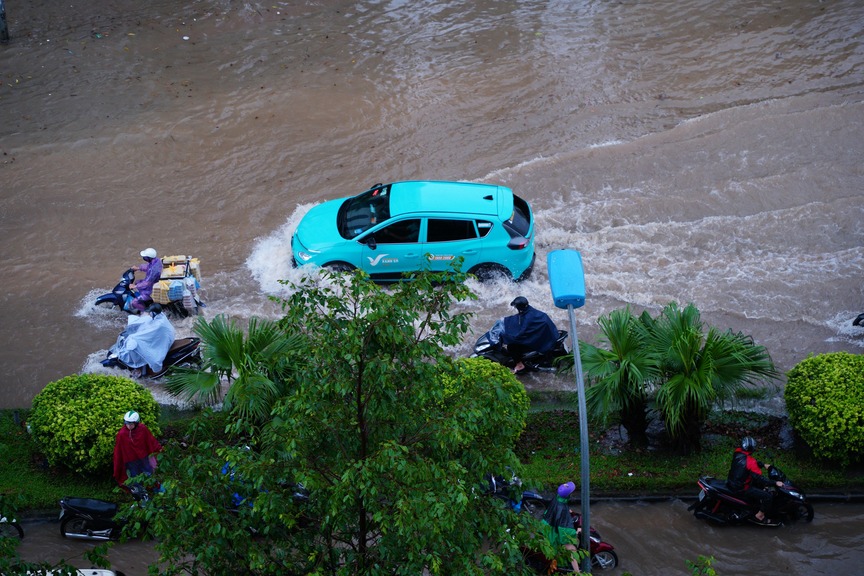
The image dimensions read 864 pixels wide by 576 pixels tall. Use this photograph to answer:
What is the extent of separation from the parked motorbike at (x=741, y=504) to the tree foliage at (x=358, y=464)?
15.7ft

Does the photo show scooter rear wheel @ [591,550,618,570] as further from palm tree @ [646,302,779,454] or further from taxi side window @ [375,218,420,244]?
taxi side window @ [375,218,420,244]

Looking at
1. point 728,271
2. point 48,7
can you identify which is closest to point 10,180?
point 48,7

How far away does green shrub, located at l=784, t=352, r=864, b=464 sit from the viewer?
10.6 meters

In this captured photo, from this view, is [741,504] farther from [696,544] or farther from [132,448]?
[132,448]

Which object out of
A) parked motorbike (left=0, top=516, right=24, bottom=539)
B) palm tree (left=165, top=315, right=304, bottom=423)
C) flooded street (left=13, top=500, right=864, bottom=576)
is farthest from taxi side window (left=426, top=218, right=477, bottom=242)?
parked motorbike (left=0, top=516, right=24, bottom=539)

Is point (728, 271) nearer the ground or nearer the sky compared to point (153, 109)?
nearer the ground

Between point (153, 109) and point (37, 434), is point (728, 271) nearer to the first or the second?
point (37, 434)

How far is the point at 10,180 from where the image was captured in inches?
720

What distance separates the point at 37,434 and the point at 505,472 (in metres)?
7.19

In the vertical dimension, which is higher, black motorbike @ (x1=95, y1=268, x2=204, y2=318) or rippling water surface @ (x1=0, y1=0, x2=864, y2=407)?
rippling water surface @ (x1=0, y1=0, x2=864, y2=407)

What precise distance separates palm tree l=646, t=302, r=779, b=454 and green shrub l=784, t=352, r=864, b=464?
18.9 inches

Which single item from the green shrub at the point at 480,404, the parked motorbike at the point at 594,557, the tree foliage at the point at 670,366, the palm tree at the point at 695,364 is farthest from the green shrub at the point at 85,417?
the palm tree at the point at 695,364

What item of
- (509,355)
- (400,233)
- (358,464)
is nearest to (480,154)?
(400,233)

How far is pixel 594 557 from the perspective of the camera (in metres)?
9.89
